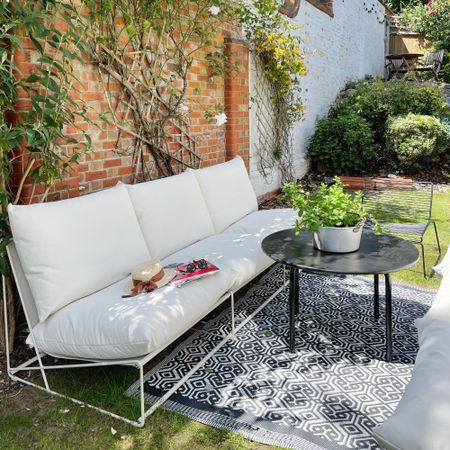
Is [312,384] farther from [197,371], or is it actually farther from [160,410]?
[160,410]

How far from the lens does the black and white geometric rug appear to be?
2.26 meters

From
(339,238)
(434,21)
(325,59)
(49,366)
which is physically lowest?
(49,366)

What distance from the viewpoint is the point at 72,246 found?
2.53 metres

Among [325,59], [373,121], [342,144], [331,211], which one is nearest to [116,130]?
[331,211]

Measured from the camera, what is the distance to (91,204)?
2.76m

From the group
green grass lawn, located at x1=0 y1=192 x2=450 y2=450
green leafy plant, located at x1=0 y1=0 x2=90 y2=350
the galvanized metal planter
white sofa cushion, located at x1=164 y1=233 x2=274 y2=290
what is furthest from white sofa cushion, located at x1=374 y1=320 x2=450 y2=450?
green leafy plant, located at x1=0 y1=0 x2=90 y2=350

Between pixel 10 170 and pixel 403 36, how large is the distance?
48.2ft

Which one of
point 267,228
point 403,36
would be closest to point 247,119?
point 267,228

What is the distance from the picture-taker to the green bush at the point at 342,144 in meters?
7.95

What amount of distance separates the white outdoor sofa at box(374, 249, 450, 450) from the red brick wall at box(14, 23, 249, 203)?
7.63 feet

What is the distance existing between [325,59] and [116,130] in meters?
6.52

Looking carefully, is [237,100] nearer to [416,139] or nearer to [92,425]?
[416,139]

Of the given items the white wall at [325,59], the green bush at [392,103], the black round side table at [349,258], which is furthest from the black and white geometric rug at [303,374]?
the green bush at [392,103]

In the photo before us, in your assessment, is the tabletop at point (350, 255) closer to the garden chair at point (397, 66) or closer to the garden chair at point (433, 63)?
the garden chair at point (433, 63)
